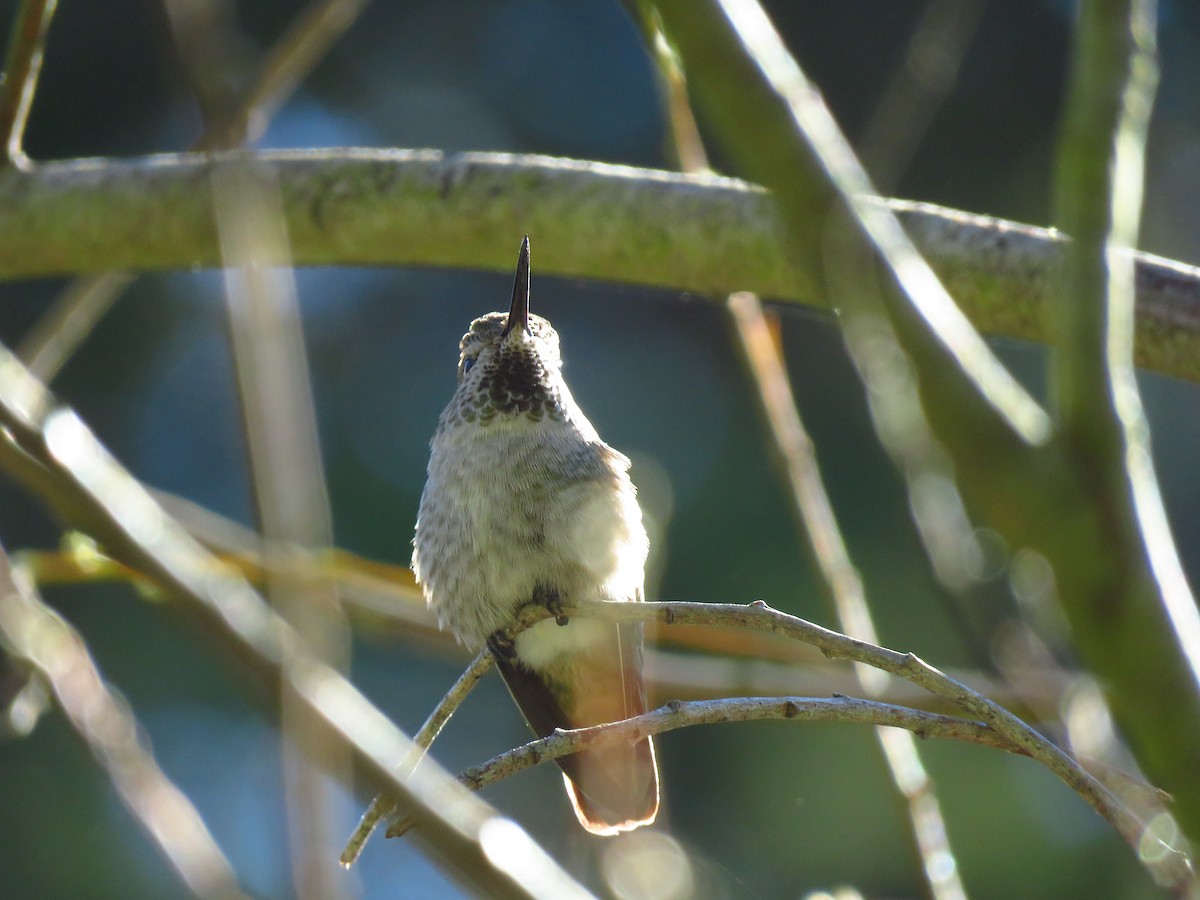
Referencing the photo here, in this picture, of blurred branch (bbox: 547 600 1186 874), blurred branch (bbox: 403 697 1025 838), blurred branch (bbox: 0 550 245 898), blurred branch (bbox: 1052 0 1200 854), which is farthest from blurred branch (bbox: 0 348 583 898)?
blurred branch (bbox: 547 600 1186 874)

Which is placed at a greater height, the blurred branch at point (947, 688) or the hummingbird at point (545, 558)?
the hummingbird at point (545, 558)

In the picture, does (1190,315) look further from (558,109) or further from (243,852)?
(558,109)

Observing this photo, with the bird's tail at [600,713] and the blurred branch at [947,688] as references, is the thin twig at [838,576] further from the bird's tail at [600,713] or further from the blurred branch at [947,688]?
the bird's tail at [600,713]

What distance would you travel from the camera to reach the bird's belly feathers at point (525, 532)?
3.72m

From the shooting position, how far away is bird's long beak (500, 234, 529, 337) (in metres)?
3.60

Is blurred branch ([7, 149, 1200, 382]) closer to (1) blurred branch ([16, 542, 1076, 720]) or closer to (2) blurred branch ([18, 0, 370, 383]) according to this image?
(2) blurred branch ([18, 0, 370, 383])

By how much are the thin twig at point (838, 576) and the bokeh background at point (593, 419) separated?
4.18m

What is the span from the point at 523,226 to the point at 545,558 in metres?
0.91

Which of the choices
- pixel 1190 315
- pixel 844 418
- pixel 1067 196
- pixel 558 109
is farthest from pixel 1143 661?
pixel 558 109

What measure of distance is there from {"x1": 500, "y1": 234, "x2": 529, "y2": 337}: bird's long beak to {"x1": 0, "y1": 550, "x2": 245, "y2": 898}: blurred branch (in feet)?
5.82

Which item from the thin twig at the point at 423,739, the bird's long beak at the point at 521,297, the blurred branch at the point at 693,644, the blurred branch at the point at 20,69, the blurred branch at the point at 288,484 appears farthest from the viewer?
the bird's long beak at the point at 521,297

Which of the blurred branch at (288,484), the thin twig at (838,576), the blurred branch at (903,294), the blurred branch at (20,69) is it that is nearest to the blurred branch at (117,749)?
the blurred branch at (288,484)

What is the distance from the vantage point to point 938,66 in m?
3.71

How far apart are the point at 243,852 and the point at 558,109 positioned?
7.82 meters
